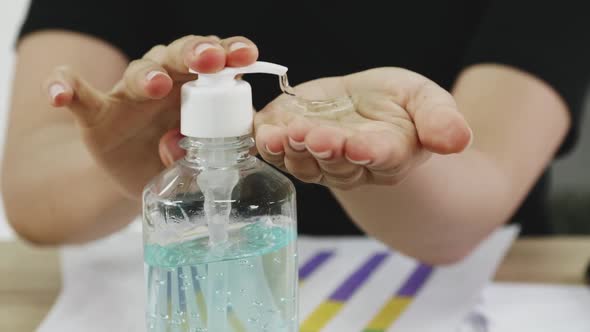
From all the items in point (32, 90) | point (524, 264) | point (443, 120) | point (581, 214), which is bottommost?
point (581, 214)

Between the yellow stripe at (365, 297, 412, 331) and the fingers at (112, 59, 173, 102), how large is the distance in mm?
264

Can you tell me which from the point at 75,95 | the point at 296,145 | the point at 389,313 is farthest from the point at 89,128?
the point at 389,313

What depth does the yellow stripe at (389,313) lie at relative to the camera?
22.0 inches

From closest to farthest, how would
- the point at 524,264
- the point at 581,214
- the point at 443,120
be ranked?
the point at 443,120, the point at 524,264, the point at 581,214

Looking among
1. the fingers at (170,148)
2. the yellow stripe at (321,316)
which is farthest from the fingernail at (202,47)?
the yellow stripe at (321,316)

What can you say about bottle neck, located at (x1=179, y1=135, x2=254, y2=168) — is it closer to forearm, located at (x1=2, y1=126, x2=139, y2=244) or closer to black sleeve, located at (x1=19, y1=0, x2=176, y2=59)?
forearm, located at (x1=2, y1=126, x2=139, y2=244)

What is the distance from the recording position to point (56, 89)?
0.38 m

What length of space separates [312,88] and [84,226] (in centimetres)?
35

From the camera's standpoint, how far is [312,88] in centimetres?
38

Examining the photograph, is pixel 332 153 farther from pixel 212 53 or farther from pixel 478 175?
pixel 478 175

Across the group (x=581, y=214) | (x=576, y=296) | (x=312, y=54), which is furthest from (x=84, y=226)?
(x=581, y=214)

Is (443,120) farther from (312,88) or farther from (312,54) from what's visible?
(312,54)

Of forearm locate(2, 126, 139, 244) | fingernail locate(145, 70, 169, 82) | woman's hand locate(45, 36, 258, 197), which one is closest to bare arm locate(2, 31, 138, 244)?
forearm locate(2, 126, 139, 244)

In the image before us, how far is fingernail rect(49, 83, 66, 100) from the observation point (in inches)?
15.0
